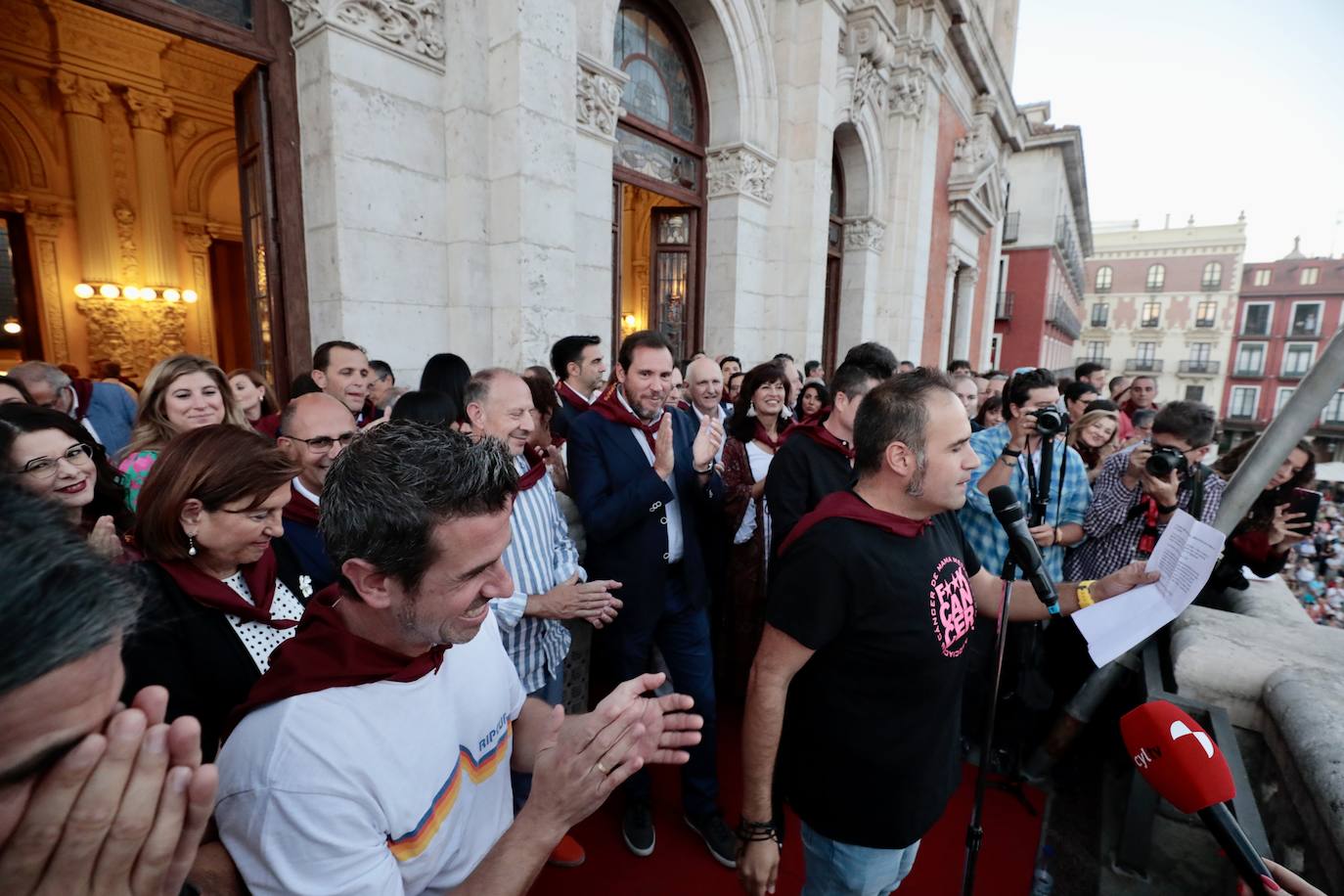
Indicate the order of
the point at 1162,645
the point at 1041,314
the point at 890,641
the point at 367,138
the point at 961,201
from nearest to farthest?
the point at 890,641 < the point at 1162,645 < the point at 367,138 < the point at 961,201 < the point at 1041,314

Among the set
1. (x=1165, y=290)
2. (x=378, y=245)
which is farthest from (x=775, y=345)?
(x=1165, y=290)

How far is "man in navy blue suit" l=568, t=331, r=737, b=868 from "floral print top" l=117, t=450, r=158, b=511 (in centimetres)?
173

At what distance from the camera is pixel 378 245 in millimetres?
4812

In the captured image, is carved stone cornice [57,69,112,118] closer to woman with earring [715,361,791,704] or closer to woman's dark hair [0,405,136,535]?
woman's dark hair [0,405,136,535]

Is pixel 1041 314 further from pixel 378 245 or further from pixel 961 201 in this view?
pixel 378 245

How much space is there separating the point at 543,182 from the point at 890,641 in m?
4.87

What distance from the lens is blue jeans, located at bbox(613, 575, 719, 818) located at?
9.14ft

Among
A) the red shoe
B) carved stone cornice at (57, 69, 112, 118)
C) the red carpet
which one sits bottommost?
the red carpet

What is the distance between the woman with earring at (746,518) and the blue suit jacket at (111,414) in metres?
3.80

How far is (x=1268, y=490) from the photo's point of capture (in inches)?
121

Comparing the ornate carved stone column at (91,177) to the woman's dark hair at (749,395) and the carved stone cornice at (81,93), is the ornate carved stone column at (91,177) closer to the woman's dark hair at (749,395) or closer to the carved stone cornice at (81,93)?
the carved stone cornice at (81,93)

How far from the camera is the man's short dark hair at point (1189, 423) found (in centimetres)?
306

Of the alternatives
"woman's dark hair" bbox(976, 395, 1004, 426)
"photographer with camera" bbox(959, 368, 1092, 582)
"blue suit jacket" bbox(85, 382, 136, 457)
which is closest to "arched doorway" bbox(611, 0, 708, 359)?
"woman's dark hair" bbox(976, 395, 1004, 426)

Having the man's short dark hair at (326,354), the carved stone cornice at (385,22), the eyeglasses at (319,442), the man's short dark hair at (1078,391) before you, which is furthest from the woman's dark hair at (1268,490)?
the carved stone cornice at (385,22)
